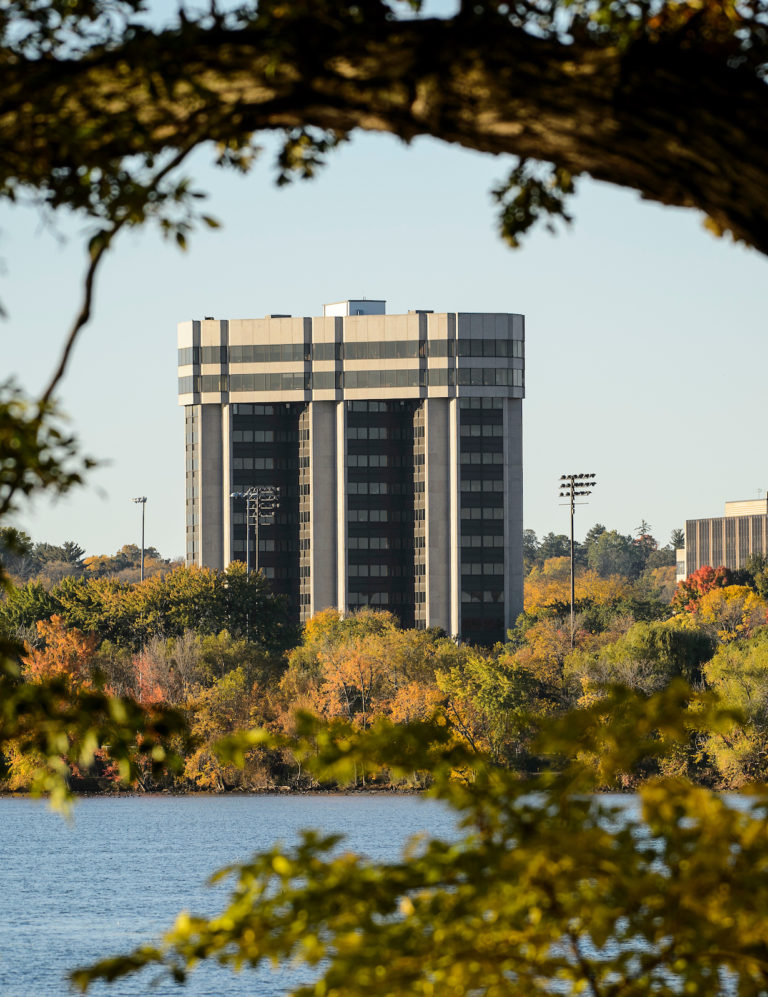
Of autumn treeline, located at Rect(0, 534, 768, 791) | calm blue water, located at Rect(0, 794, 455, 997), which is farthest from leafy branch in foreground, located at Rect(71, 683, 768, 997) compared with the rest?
autumn treeline, located at Rect(0, 534, 768, 791)

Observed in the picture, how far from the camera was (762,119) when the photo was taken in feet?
16.3

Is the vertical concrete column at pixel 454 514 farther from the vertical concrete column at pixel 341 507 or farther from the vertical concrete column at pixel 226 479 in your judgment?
the vertical concrete column at pixel 226 479

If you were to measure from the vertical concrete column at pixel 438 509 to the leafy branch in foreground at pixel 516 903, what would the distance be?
140283mm

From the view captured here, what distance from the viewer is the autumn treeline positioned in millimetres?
85750

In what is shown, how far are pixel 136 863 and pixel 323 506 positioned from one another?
8370cm

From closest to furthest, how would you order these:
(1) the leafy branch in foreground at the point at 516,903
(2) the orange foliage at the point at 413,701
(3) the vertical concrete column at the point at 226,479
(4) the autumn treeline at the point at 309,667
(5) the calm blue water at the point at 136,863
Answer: (1) the leafy branch in foreground at the point at 516,903 → (5) the calm blue water at the point at 136,863 → (4) the autumn treeline at the point at 309,667 → (2) the orange foliage at the point at 413,701 → (3) the vertical concrete column at the point at 226,479

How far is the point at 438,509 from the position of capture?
494 ft

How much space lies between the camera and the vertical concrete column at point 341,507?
5876 inches

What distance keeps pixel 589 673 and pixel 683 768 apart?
42.3 ft

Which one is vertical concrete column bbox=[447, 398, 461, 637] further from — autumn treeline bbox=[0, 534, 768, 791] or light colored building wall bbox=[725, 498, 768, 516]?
light colored building wall bbox=[725, 498, 768, 516]

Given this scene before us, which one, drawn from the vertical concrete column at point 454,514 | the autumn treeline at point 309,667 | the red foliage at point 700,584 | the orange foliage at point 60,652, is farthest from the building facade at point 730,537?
the orange foliage at point 60,652

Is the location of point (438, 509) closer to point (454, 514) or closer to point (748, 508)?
point (454, 514)

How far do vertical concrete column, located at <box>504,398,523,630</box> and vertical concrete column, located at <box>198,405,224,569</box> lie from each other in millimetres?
27567

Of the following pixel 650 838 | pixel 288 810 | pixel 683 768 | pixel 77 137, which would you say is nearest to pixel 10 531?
pixel 77 137
